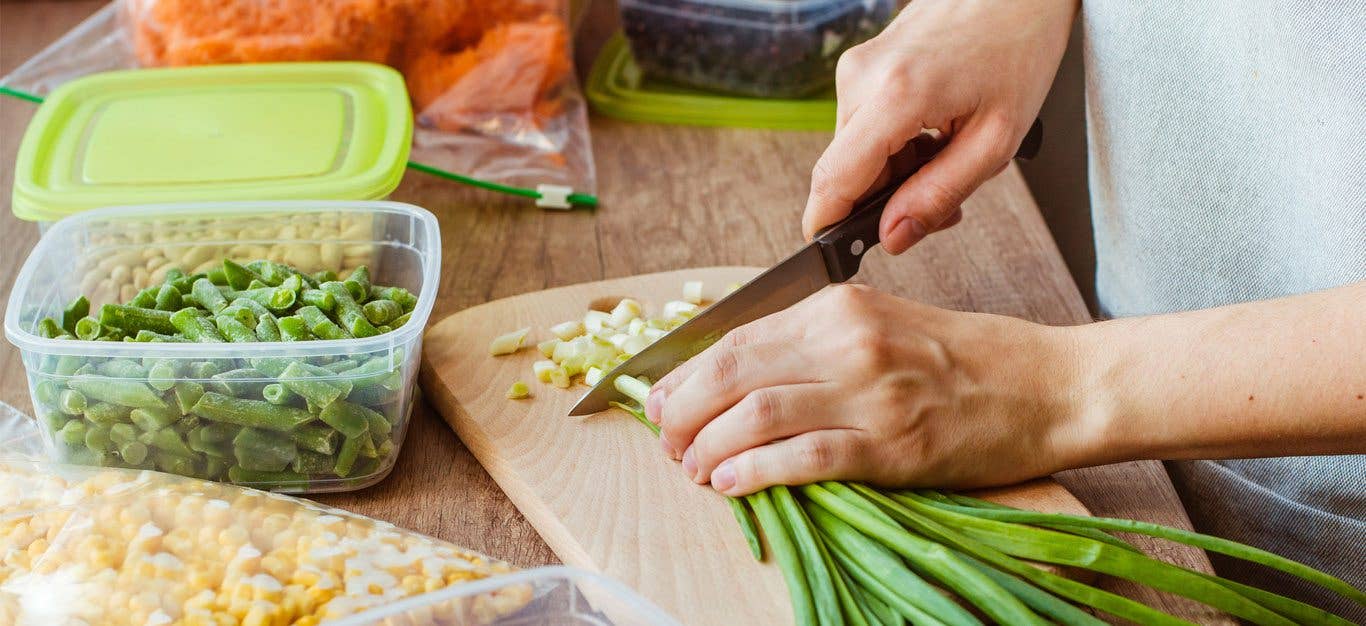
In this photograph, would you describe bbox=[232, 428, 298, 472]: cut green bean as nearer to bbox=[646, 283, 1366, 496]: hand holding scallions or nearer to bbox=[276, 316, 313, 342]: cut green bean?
bbox=[276, 316, 313, 342]: cut green bean

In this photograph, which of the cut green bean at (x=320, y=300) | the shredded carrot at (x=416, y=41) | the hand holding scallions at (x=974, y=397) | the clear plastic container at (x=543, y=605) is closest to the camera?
the clear plastic container at (x=543, y=605)

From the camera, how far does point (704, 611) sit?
107 centimetres

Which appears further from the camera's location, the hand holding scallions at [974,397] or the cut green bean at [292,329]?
the cut green bean at [292,329]

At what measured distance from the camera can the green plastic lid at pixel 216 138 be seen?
60.8 inches

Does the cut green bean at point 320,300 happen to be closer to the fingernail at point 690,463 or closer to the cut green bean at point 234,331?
the cut green bean at point 234,331

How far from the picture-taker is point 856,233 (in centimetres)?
137

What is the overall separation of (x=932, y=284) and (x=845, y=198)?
0.37 meters

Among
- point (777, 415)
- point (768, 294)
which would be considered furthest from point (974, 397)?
point (768, 294)

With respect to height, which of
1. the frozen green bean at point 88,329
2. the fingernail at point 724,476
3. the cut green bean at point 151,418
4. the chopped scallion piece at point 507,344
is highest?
the frozen green bean at point 88,329

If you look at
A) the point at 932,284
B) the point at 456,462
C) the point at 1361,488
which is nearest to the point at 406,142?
the point at 456,462

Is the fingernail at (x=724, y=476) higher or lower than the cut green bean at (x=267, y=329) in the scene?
lower

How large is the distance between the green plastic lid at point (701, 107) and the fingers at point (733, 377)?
1.06m

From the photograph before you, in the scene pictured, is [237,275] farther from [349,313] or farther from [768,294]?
[768,294]

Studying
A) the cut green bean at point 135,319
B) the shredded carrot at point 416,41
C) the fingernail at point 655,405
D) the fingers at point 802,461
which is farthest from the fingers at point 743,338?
the shredded carrot at point 416,41
